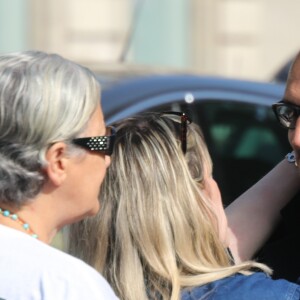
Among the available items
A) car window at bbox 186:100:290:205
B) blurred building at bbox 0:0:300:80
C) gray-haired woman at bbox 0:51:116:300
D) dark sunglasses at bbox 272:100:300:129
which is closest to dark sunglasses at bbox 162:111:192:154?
dark sunglasses at bbox 272:100:300:129

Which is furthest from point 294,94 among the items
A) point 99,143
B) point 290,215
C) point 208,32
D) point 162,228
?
point 208,32

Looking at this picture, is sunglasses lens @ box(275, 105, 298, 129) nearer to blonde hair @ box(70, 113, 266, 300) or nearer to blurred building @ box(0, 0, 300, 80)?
blonde hair @ box(70, 113, 266, 300)

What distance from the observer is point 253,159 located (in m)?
5.69

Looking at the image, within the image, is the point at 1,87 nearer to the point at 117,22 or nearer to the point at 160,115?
the point at 160,115

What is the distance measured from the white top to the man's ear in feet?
0.48

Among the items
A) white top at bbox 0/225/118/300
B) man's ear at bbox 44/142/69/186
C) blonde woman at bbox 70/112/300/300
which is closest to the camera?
white top at bbox 0/225/118/300

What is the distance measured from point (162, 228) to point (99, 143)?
0.34 metres

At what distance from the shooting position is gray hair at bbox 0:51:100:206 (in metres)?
2.40

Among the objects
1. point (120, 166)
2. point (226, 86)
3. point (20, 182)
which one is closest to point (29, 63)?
point (20, 182)

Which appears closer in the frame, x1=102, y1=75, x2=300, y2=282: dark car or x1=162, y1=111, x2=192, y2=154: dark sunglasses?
x1=162, y1=111, x2=192, y2=154: dark sunglasses

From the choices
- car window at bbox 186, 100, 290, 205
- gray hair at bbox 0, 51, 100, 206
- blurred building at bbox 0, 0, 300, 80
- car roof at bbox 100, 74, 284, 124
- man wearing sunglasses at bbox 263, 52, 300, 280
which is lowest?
blurred building at bbox 0, 0, 300, 80

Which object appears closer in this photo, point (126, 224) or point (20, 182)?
point (20, 182)

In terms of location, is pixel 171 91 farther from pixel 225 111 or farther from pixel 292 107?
pixel 292 107

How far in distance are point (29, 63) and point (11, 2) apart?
9.65 meters
